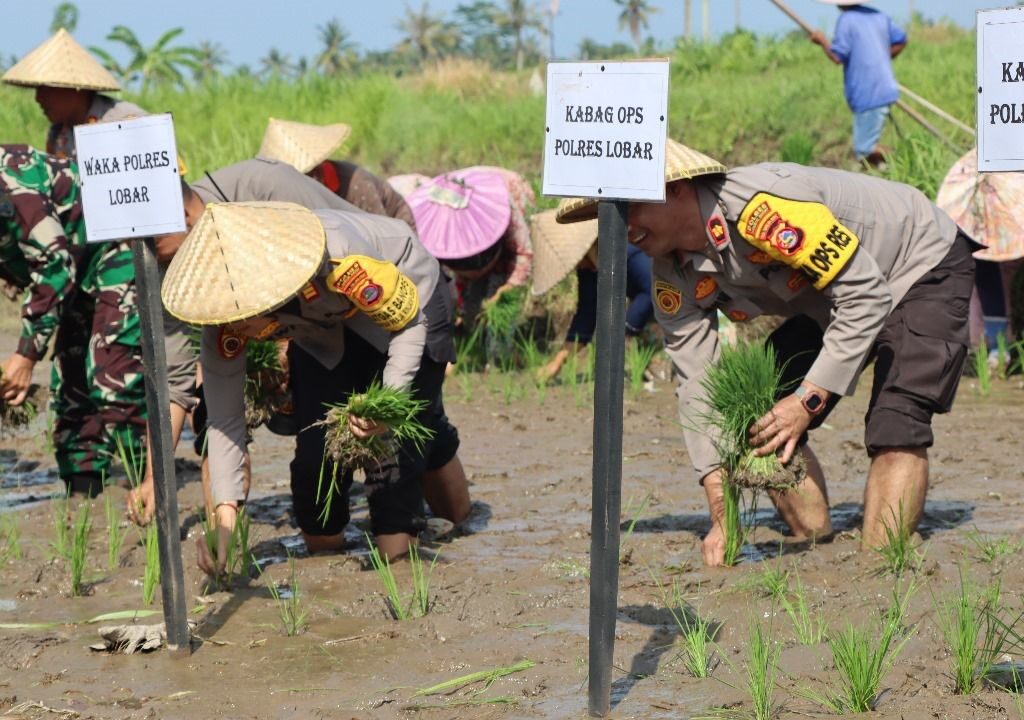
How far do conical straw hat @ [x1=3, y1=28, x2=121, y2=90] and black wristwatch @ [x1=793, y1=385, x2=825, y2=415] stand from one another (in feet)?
11.6

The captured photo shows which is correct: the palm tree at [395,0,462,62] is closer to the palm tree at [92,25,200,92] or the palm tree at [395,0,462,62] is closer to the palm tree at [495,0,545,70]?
the palm tree at [495,0,545,70]

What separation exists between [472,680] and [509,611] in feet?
2.35

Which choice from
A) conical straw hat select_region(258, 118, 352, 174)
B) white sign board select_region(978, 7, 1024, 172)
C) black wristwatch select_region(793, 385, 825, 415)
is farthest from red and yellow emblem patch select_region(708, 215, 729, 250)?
conical straw hat select_region(258, 118, 352, 174)

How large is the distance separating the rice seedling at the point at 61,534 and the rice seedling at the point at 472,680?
190cm

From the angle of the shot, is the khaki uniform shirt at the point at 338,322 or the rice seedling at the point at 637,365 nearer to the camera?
the khaki uniform shirt at the point at 338,322

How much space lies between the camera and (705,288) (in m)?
4.64

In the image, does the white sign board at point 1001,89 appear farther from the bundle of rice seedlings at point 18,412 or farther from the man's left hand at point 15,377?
the bundle of rice seedlings at point 18,412

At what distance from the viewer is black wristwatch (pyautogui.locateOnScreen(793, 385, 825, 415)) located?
4383mm

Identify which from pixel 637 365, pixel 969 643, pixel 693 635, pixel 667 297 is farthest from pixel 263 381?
pixel 637 365

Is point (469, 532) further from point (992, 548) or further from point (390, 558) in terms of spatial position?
point (992, 548)

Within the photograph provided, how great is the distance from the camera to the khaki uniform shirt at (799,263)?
14.0 ft

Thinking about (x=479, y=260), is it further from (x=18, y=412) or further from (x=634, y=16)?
(x=634, y=16)

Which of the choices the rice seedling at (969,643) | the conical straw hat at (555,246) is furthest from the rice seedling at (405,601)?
the conical straw hat at (555,246)

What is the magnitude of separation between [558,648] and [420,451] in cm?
112
